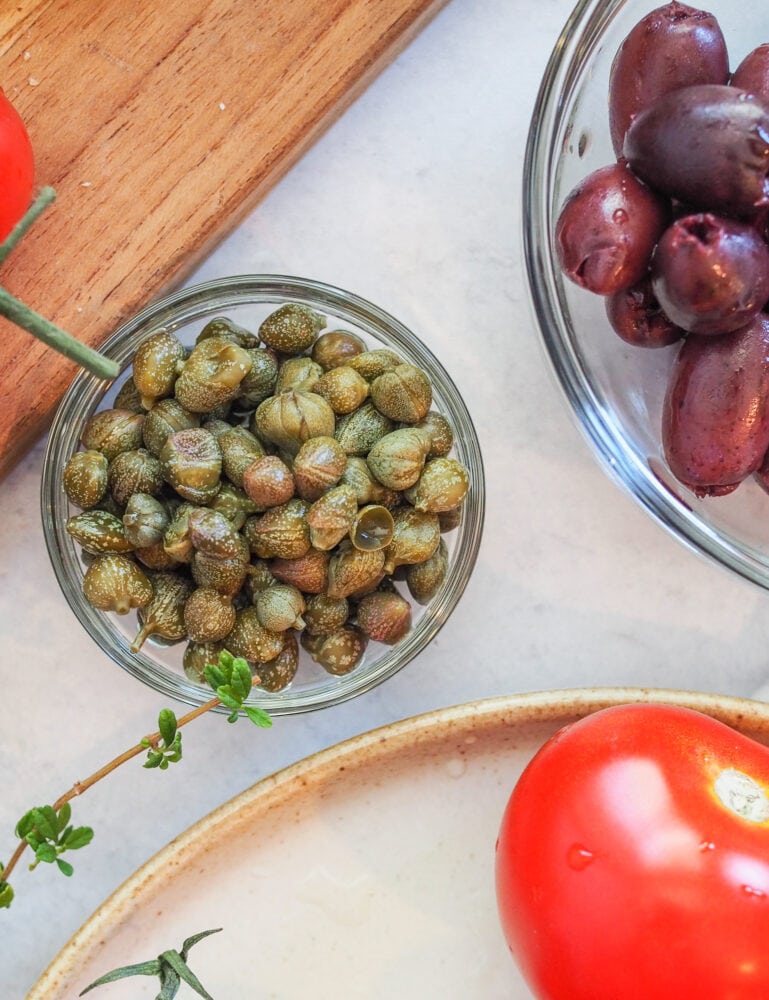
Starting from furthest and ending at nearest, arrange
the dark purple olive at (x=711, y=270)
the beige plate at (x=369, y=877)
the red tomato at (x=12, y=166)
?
the beige plate at (x=369, y=877)
the red tomato at (x=12, y=166)
the dark purple olive at (x=711, y=270)

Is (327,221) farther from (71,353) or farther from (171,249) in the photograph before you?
(71,353)

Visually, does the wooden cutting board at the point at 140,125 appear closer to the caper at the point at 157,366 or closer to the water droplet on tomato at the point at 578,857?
the caper at the point at 157,366

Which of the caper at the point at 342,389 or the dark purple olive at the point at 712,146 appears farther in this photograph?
the caper at the point at 342,389

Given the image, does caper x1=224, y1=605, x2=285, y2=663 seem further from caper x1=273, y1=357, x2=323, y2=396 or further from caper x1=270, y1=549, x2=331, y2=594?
caper x1=273, y1=357, x2=323, y2=396

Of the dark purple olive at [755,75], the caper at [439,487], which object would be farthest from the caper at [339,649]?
the dark purple olive at [755,75]

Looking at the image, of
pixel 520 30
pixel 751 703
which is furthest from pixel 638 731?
pixel 520 30

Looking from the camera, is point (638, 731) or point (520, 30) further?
point (520, 30)

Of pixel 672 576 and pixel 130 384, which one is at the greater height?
pixel 130 384
